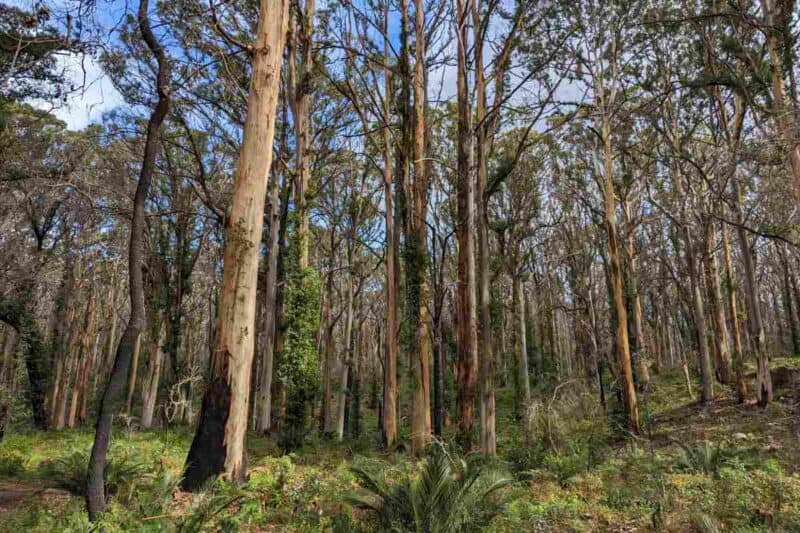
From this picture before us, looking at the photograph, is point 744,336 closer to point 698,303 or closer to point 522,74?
point 698,303

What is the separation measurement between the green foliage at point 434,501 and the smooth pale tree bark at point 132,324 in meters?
2.36

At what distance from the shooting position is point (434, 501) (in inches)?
177

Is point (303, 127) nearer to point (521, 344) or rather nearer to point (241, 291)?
point (241, 291)

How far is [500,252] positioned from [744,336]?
915 inches

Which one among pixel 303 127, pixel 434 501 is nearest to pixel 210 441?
pixel 434 501

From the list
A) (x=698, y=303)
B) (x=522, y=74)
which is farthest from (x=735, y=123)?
(x=522, y=74)

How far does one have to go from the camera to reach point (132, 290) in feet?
14.3

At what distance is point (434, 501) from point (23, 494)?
19.9ft

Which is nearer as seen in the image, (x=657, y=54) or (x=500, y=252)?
(x=657, y=54)

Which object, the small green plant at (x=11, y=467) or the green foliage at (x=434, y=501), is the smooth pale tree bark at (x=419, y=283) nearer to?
the green foliage at (x=434, y=501)

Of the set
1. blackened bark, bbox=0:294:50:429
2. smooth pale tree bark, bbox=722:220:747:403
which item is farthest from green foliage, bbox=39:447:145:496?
smooth pale tree bark, bbox=722:220:747:403

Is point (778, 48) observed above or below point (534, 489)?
above

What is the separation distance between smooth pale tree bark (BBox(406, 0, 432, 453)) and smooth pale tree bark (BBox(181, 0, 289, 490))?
4055 millimetres

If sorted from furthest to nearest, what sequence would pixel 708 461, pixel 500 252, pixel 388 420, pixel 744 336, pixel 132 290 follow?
pixel 744 336, pixel 500 252, pixel 388 420, pixel 708 461, pixel 132 290
